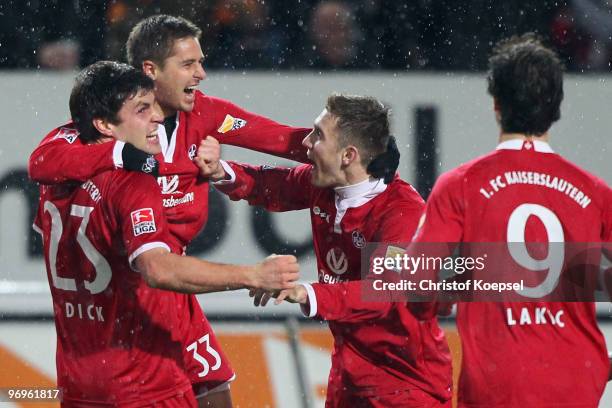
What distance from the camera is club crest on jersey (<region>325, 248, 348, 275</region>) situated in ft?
13.3

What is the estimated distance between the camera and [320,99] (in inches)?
259

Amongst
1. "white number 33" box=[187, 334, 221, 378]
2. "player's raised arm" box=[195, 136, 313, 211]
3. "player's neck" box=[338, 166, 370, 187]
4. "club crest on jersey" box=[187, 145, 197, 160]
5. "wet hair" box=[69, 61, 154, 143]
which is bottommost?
"white number 33" box=[187, 334, 221, 378]

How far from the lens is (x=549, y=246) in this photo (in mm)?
3166

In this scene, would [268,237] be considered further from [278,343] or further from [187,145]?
[187,145]

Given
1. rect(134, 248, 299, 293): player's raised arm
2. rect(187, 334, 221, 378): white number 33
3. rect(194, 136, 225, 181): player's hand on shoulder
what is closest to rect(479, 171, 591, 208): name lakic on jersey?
rect(134, 248, 299, 293): player's raised arm

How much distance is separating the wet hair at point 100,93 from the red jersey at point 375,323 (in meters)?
0.85

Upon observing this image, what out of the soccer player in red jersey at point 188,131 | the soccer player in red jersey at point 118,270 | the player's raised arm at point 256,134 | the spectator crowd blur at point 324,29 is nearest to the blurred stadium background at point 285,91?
the spectator crowd blur at point 324,29

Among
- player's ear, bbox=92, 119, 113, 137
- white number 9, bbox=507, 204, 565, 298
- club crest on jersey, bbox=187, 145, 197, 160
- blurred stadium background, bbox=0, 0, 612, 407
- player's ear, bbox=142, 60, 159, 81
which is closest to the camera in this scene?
white number 9, bbox=507, 204, 565, 298

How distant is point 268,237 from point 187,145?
223 centimetres

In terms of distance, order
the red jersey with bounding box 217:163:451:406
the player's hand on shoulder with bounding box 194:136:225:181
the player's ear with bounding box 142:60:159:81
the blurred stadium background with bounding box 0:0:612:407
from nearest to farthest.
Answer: the red jersey with bounding box 217:163:451:406 < the player's hand on shoulder with bounding box 194:136:225:181 < the player's ear with bounding box 142:60:159:81 < the blurred stadium background with bounding box 0:0:612:407

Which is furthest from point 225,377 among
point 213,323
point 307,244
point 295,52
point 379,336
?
point 295,52

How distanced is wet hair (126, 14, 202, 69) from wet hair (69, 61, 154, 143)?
0.79m

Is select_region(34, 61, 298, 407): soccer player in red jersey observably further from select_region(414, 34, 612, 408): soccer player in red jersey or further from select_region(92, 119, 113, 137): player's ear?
select_region(414, 34, 612, 408): soccer player in red jersey

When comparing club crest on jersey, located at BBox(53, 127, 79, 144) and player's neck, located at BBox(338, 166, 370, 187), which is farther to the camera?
player's neck, located at BBox(338, 166, 370, 187)
